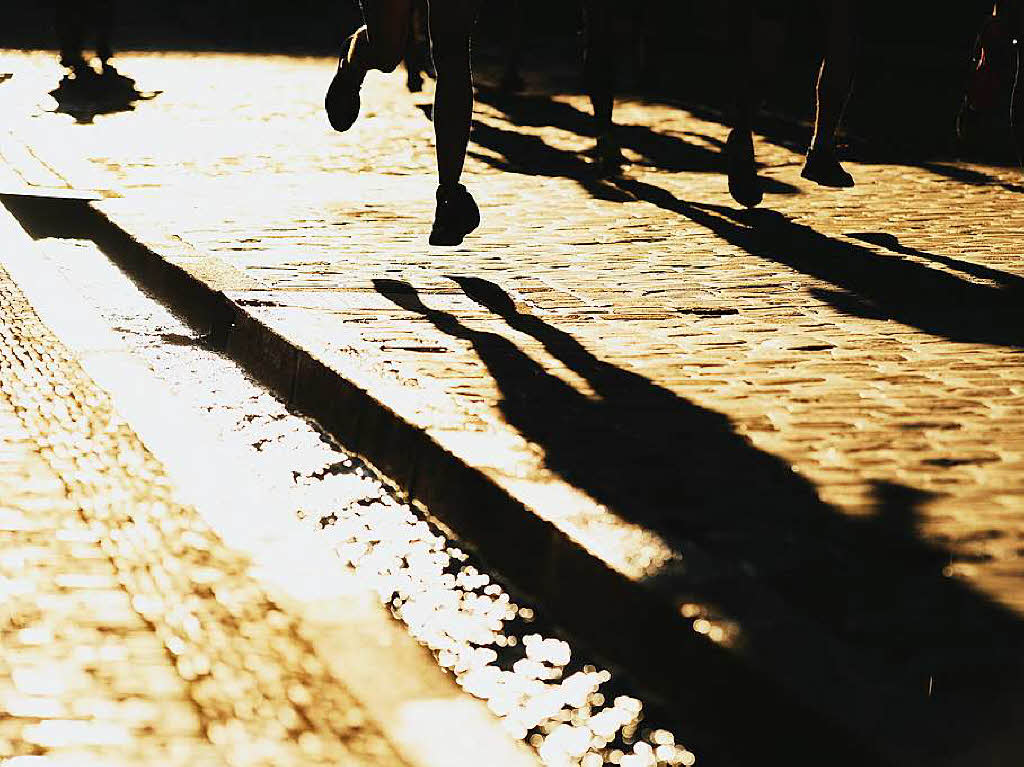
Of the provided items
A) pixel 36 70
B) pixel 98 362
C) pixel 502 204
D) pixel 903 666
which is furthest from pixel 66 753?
pixel 36 70

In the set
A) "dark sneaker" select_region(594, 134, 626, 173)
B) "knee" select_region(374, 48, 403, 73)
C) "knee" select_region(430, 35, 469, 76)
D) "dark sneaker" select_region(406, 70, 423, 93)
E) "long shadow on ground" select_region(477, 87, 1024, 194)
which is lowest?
"dark sneaker" select_region(406, 70, 423, 93)

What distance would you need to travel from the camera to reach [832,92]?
8.07 meters

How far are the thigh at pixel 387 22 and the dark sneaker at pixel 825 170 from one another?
2.26m

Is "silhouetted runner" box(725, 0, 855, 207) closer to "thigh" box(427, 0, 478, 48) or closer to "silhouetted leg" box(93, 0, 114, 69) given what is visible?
"thigh" box(427, 0, 478, 48)

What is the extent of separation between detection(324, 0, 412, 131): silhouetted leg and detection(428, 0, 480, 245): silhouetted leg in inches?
21.4

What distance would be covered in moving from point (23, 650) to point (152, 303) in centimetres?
343

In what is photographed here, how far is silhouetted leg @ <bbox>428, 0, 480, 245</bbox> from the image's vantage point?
6.16 meters

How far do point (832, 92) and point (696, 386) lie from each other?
3.86 metres

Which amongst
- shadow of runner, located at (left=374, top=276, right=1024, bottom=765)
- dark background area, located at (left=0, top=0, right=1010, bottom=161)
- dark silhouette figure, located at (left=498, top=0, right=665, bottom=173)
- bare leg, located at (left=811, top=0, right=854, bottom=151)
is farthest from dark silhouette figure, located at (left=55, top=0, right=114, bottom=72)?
shadow of runner, located at (left=374, top=276, right=1024, bottom=765)

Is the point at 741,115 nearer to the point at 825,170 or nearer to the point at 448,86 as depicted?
the point at 825,170

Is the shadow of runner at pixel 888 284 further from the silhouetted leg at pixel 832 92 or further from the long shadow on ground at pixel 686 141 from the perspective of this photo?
the long shadow on ground at pixel 686 141

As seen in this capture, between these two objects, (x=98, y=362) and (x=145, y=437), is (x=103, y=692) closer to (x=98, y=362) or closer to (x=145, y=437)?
(x=145, y=437)

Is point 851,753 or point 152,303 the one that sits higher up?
point 851,753

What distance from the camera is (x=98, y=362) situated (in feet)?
16.5
